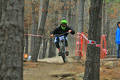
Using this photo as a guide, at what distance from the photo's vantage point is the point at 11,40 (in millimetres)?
2887

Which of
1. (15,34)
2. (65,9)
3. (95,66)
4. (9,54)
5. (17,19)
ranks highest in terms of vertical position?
(65,9)

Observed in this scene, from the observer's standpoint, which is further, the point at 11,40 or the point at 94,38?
the point at 94,38

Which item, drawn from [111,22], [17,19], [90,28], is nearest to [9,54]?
[17,19]

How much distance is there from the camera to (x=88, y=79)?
5.23 metres

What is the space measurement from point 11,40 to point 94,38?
2663 millimetres

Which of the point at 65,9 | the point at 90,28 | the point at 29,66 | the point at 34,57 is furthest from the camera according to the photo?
the point at 65,9

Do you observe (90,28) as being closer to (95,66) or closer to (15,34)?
(95,66)

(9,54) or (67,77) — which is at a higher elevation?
(9,54)

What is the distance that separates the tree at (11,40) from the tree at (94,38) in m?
2.47

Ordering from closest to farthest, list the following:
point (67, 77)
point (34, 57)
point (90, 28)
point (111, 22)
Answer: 1. point (90, 28)
2. point (67, 77)
3. point (34, 57)
4. point (111, 22)

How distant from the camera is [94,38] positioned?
514 cm

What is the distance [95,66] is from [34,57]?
18.7ft

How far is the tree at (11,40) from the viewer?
2.88 metres

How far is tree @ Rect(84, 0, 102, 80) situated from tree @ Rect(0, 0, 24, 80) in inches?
97.1
